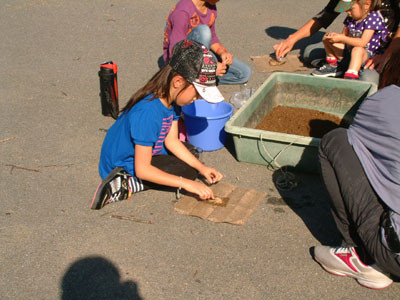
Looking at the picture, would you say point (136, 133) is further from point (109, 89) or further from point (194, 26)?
point (194, 26)

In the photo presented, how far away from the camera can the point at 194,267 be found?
2.46 metres

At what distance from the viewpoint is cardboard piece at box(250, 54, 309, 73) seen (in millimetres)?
5004

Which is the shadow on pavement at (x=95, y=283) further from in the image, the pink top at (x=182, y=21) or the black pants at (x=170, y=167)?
A: the pink top at (x=182, y=21)

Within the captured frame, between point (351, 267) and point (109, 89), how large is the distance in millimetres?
2519

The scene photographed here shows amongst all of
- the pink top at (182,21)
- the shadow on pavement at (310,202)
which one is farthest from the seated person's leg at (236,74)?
the shadow on pavement at (310,202)

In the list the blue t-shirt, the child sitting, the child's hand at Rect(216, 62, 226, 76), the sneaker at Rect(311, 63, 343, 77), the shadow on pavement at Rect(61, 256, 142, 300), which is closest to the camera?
the shadow on pavement at Rect(61, 256, 142, 300)

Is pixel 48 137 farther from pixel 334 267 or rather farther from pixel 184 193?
pixel 334 267

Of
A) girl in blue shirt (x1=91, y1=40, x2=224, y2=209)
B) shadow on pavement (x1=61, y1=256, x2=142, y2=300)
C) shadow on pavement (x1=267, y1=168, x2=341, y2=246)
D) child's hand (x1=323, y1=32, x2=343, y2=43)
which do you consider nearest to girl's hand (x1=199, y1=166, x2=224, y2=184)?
girl in blue shirt (x1=91, y1=40, x2=224, y2=209)

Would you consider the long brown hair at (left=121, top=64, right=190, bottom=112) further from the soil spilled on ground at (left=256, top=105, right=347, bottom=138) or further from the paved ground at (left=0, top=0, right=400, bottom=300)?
the soil spilled on ground at (left=256, top=105, right=347, bottom=138)

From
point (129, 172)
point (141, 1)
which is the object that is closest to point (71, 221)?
point (129, 172)

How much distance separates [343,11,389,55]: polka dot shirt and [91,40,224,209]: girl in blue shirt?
7.43 feet

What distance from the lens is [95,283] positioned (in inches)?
91.9

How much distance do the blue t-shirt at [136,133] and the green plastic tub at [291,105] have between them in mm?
498

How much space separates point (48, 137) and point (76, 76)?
4.42 ft
